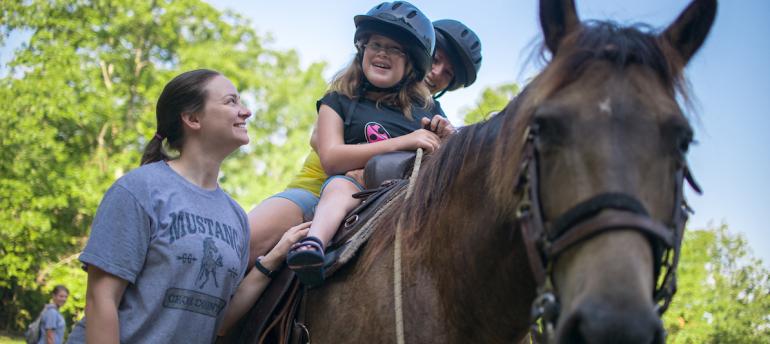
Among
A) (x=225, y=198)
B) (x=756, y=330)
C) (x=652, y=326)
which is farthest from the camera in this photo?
(x=756, y=330)

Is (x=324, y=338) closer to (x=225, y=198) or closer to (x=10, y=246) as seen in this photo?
(x=225, y=198)

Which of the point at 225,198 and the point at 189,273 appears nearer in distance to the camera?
the point at 189,273

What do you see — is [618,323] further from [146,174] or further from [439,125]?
[146,174]

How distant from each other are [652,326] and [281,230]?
2418 millimetres

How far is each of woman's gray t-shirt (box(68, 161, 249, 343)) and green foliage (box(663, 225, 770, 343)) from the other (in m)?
18.8

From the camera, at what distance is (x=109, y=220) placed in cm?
308

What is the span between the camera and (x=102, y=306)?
2.97 m

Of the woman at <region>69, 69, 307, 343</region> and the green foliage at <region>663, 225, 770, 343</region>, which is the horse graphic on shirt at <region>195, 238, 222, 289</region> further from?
the green foliage at <region>663, 225, 770, 343</region>

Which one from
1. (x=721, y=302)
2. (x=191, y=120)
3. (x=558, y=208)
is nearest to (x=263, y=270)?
(x=191, y=120)

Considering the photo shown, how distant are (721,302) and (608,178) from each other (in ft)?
66.0

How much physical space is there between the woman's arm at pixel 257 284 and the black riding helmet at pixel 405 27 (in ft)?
4.21

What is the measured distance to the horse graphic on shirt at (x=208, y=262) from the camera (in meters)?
3.23

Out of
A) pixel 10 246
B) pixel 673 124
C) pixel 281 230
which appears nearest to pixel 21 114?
pixel 10 246

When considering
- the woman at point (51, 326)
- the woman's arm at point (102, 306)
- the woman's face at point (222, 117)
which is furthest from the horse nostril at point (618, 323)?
the woman at point (51, 326)
